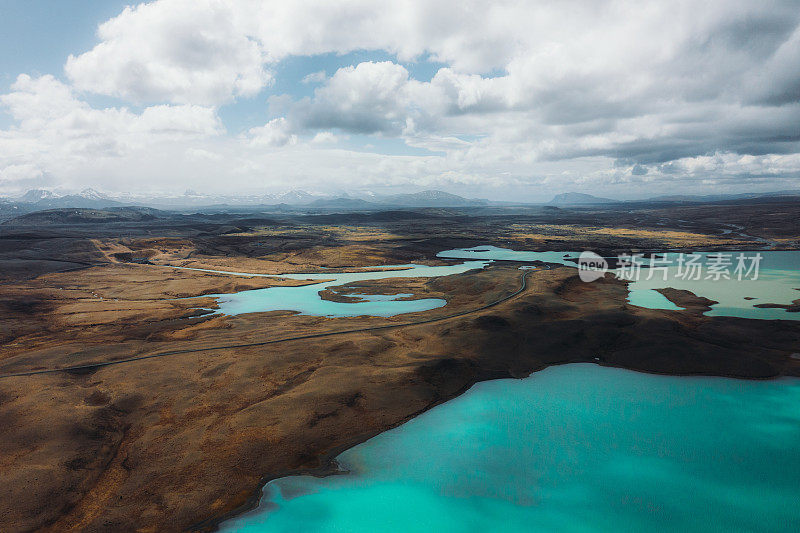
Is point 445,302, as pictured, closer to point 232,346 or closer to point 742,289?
point 232,346

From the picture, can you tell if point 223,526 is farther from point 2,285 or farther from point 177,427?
point 2,285

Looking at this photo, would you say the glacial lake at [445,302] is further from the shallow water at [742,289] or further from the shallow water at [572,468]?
the shallow water at [572,468]

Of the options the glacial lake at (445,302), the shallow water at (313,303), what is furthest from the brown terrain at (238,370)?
the glacial lake at (445,302)

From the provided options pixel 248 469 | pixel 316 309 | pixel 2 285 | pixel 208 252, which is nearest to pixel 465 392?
pixel 248 469

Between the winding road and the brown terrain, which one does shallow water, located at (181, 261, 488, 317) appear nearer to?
the brown terrain

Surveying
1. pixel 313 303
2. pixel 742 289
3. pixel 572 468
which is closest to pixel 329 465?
pixel 572 468
